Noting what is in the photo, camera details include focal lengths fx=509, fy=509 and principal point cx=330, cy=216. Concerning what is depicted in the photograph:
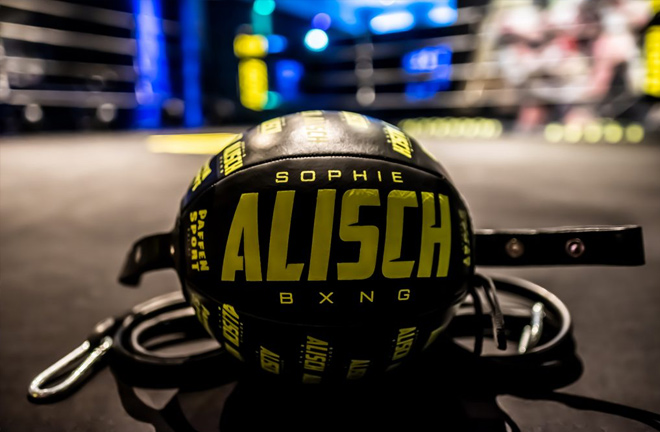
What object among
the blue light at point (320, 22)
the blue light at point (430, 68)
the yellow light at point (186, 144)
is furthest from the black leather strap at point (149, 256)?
the blue light at point (320, 22)

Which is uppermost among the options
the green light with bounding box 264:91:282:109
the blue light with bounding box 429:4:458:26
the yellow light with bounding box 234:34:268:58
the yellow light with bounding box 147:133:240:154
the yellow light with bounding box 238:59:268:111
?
the blue light with bounding box 429:4:458:26

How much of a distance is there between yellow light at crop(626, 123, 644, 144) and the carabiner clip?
470 cm

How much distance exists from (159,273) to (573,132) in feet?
17.2

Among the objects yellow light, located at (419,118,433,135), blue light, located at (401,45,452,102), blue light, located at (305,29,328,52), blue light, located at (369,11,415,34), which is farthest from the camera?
blue light, located at (369,11,415,34)

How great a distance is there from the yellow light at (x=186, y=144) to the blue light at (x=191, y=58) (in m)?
1.64

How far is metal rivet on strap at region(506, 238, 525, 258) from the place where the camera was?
0.83 m

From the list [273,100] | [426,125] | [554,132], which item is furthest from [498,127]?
[273,100]

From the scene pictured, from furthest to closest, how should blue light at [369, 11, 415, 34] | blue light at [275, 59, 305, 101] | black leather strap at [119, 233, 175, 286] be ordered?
blue light at [369, 11, 415, 34] < blue light at [275, 59, 305, 101] < black leather strap at [119, 233, 175, 286]

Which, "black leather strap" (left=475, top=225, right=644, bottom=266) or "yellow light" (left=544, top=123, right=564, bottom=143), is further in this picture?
"yellow light" (left=544, top=123, right=564, bottom=143)

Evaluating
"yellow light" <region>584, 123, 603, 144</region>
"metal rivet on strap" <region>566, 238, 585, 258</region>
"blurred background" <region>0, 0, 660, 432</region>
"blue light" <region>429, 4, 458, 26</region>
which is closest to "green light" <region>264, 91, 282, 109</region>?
"blurred background" <region>0, 0, 660, 432</region>

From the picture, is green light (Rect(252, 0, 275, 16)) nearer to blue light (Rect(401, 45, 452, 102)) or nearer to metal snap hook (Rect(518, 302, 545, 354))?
blue light (Rect(401, 45, 452, 102))

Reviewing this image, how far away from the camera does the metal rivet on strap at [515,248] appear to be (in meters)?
0.83

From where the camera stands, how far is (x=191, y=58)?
21.6 ft

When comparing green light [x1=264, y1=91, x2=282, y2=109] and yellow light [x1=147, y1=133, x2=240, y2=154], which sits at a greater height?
green light [x1=264, y1=91, x2=282, y2=109]
